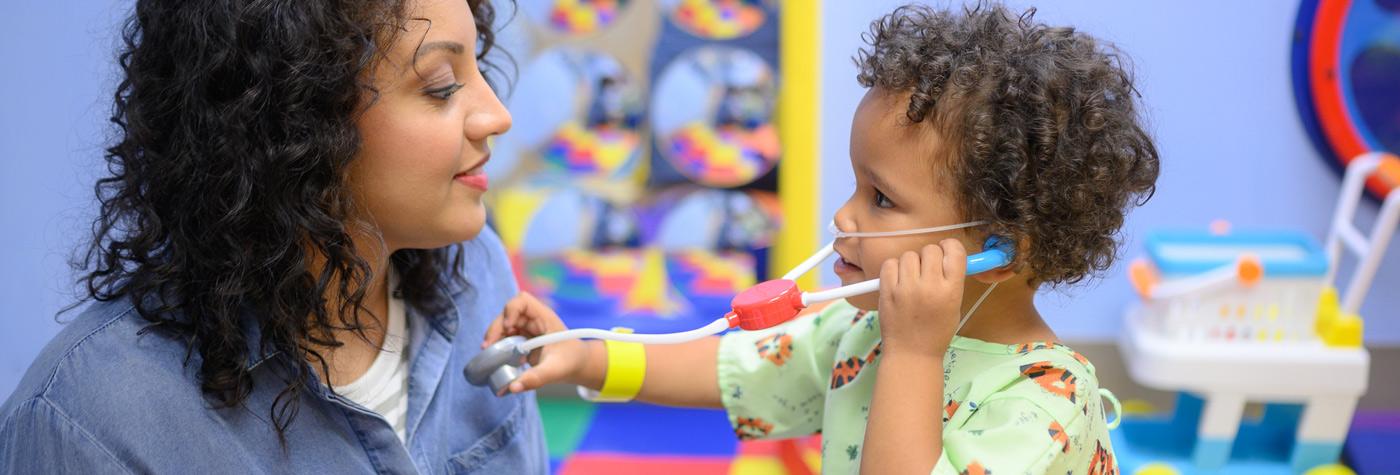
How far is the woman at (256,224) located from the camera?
804 millimetres

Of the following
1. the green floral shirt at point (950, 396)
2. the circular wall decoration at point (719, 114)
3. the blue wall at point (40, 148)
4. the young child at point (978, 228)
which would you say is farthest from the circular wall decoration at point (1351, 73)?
the blue wall at point (40, 148)

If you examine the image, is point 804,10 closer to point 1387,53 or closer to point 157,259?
point 1387,53

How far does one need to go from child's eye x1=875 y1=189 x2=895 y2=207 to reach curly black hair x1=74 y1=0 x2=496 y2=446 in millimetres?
410

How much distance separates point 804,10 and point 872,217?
1191mm

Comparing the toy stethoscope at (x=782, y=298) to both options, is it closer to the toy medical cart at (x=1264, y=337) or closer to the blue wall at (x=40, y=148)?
the blue wall at (x=40, y=148)

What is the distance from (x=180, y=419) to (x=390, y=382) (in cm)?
21

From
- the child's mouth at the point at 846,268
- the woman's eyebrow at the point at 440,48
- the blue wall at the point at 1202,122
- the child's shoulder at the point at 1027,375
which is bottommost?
the blue wall at the point at 1202,122

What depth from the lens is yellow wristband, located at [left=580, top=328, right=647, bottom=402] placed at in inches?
42.5

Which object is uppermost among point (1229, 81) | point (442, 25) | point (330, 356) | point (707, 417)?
point (442, 25)

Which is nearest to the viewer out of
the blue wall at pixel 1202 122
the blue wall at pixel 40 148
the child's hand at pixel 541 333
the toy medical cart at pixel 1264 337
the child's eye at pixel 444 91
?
the child's eye at pixel 444 91

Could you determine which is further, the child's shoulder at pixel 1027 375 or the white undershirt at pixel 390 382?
the white undershirt at pixel 390 382

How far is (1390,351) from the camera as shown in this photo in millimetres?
2352

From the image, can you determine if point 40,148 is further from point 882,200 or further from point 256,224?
point 882,200

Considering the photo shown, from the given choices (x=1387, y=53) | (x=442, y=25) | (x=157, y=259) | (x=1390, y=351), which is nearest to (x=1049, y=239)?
(x=442, y=25)
